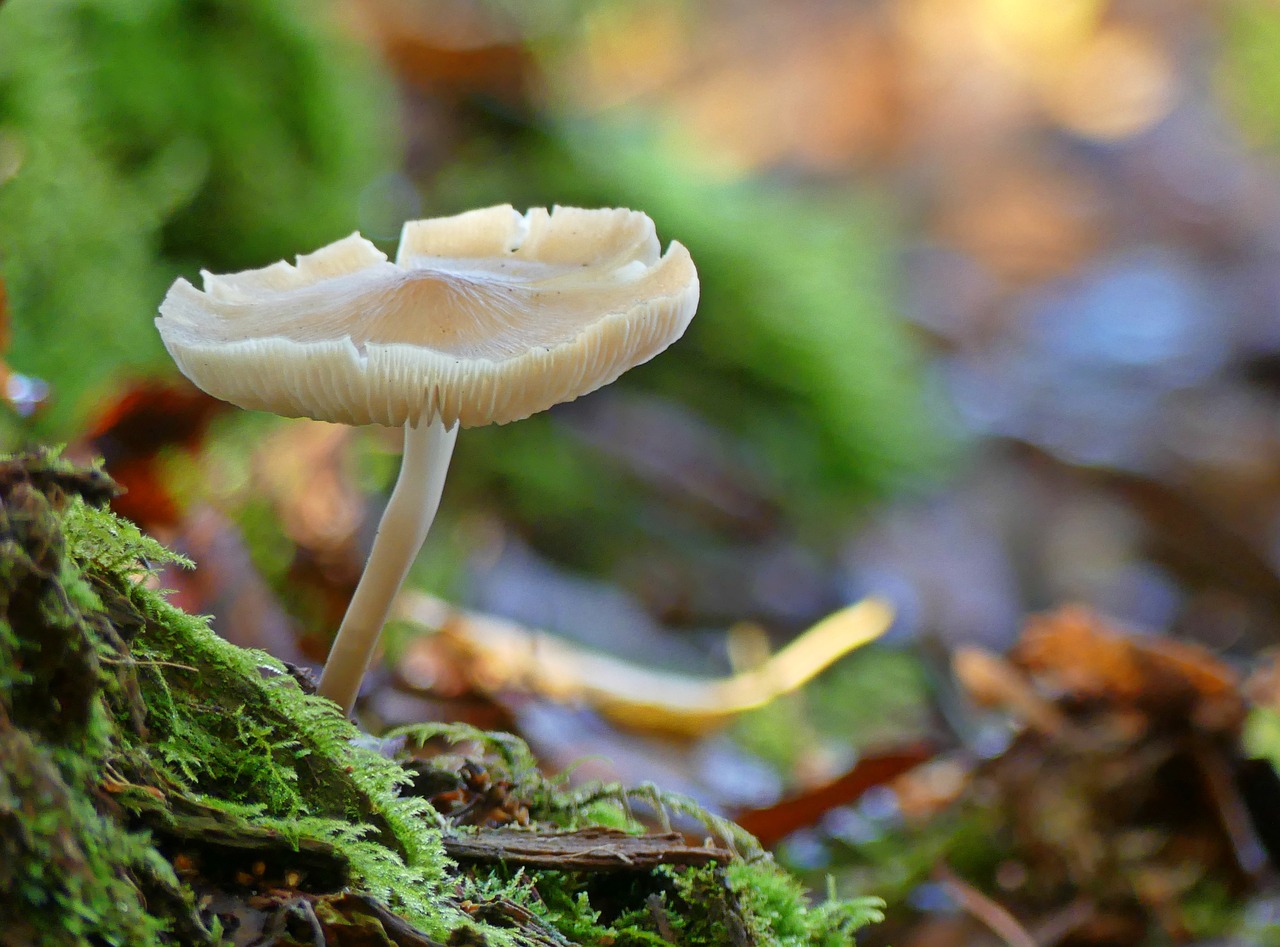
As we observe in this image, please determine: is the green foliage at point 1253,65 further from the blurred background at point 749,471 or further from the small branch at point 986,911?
the small branch at point 986,911

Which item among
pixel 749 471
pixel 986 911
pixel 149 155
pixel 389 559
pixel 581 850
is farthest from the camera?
pixel 749 471

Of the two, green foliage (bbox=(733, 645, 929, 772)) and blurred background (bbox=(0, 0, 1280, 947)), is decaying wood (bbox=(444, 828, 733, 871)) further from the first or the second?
green foliage (bbox=(733, 645, 929, 772))

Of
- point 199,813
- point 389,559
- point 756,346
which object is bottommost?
point 199,813

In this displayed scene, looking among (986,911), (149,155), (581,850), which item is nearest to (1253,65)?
(149,155)

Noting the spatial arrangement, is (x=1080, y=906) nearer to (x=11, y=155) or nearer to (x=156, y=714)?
(x=156, y=714)

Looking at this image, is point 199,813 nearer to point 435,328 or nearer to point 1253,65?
point 435,328

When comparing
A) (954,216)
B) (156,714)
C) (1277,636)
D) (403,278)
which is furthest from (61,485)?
(954,216)

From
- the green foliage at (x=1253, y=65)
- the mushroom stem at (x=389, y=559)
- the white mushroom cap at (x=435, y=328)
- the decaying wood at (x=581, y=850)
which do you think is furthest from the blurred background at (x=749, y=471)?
the white mushroom cap at (x=435, y=328)
